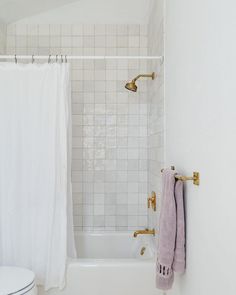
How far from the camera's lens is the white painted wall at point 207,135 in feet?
3.21

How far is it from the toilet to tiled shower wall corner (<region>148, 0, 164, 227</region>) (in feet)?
3.19

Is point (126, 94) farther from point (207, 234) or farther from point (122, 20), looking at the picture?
point (207, 234)

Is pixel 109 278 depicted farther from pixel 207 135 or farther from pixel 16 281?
pixel 207 135

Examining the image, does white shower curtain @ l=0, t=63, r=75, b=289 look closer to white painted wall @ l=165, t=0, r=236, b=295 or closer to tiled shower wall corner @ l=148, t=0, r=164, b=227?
tiled shower wall corner @ l=148, t=0, r=164, b=227

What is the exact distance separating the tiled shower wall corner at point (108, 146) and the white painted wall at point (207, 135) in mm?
1332

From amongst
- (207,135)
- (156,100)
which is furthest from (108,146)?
(207,135)

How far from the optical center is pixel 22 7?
2.94 meters

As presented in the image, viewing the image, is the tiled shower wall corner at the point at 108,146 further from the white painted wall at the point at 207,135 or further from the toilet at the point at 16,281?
the white painted wall at the point at 207,135

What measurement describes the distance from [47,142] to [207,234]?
127 centimetres

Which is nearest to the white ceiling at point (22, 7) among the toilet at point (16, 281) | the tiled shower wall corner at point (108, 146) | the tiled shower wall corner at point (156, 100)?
the tiled shower wall corner at point (108, 146)

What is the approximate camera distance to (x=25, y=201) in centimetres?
212

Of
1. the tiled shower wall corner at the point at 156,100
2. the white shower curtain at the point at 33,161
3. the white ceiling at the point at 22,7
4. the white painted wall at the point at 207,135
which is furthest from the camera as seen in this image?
the white ceiling at the point at 22,7

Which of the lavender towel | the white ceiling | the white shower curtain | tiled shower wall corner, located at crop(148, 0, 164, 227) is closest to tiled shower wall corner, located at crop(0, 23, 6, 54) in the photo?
the white ceiling

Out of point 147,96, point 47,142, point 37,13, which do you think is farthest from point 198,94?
point 37,13
